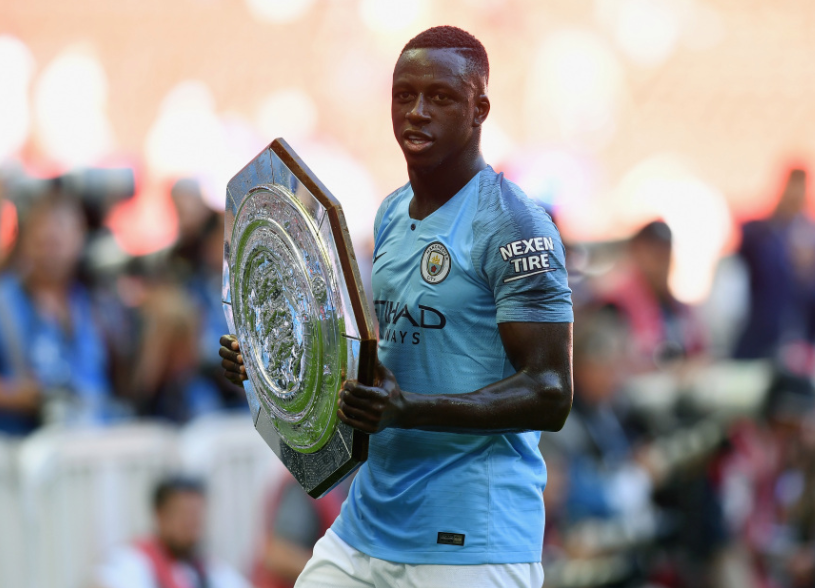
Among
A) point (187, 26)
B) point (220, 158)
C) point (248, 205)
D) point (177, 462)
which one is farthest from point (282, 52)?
point (248, 205)

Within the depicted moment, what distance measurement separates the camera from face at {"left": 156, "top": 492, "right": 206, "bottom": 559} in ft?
17.7

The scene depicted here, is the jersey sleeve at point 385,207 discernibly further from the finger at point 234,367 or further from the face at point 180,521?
the face at point 180,521

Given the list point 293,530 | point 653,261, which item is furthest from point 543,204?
point 653,261

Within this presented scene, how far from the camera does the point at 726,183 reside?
1627 cm

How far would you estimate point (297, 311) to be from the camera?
2635mm

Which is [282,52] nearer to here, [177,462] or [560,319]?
[177,462]

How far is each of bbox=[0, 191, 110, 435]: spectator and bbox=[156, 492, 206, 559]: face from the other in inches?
23.9

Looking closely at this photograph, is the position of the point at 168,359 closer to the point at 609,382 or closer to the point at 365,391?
the point at 609,382

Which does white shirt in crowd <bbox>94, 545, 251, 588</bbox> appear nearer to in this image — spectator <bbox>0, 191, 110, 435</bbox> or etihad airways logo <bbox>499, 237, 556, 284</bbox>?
spectator <bbox>0, 191, 110, 435</bbox>

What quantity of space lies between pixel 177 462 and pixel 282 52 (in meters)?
10.9

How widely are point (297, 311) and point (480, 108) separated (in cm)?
60

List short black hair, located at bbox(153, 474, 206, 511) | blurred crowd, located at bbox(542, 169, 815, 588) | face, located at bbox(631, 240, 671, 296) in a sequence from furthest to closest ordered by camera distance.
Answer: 1. face, located at bbox(631, 240, 671, 296)
2. blurred crowd, located at bbox(542, 169, 815, 588)
3. short black hair, located at bbox(153, 474, 206, 511)

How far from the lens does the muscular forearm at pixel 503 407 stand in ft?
8.13

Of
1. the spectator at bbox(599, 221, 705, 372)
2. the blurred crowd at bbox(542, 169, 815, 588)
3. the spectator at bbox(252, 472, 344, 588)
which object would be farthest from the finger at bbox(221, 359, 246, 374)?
the spectator at bbox(599, 221, 705, 372)
